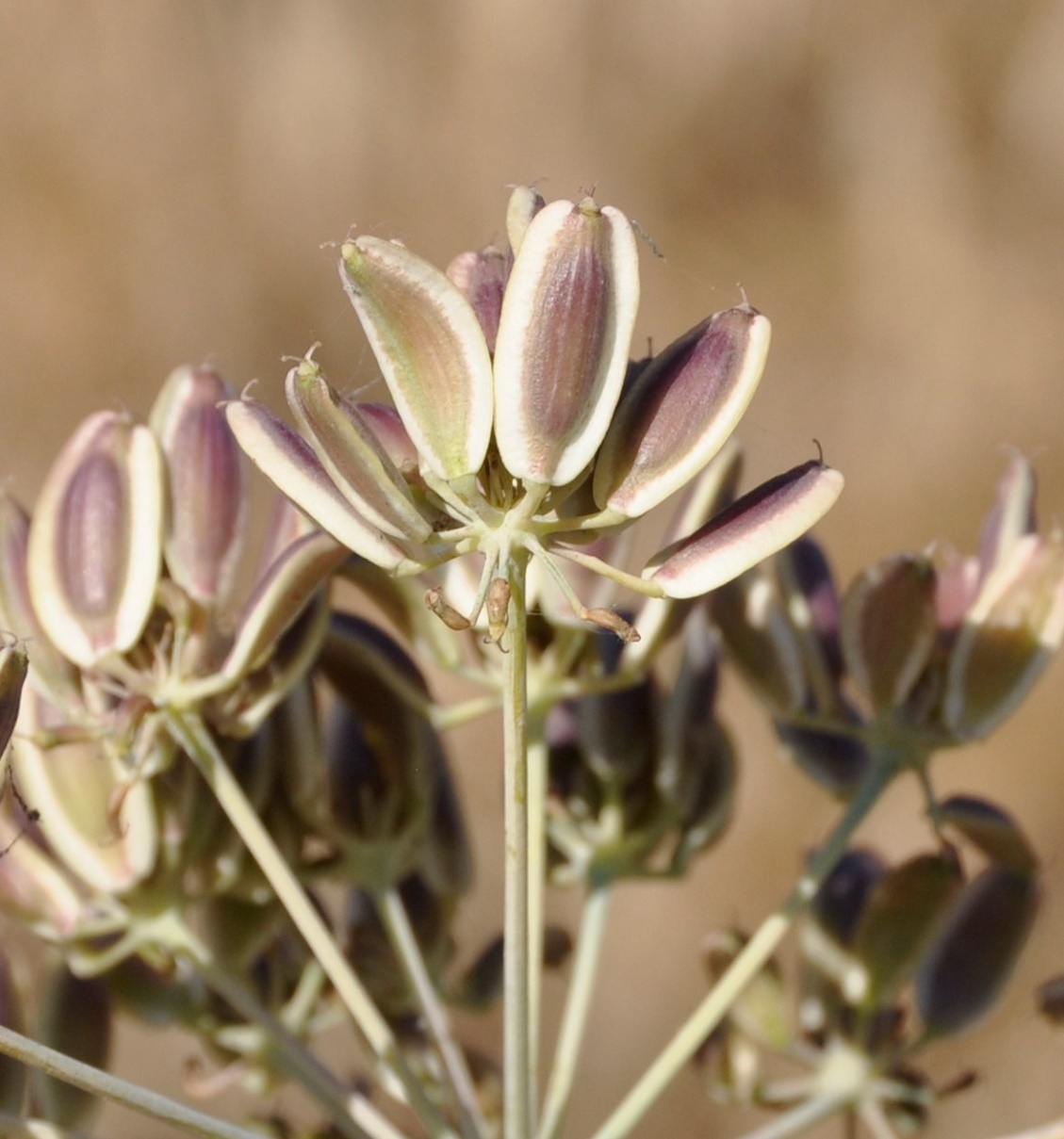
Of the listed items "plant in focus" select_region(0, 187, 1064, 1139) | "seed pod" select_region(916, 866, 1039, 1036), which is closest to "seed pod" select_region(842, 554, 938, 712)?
"plant in focus" select_region(0, 187, 1064, 1139)

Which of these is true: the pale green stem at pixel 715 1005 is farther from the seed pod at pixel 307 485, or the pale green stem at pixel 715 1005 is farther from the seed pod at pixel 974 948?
the seed pod at pixel 307 485

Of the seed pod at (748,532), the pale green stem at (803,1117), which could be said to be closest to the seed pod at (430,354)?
the seed pod at (748,532)

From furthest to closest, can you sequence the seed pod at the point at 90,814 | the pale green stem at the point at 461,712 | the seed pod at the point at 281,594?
1. the pale green stem at the point at 461,712
2. the seed pod at the point at 90,814
3. the seed pod at the point at 281,594

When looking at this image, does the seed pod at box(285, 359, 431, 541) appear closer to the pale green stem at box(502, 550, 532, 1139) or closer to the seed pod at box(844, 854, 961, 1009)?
the pale green stem at box(502, 550, 532, 1139)

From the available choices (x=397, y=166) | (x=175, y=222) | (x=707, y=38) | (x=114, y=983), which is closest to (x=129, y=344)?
(x=175, y=222)

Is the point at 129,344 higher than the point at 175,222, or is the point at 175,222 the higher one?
the point at 175,222

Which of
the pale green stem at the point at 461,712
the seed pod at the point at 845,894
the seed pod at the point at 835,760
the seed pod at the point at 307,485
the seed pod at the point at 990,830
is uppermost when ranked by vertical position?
the seed pod at the point at 307,485

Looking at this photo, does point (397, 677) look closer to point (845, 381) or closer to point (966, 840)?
point (966, 840)
